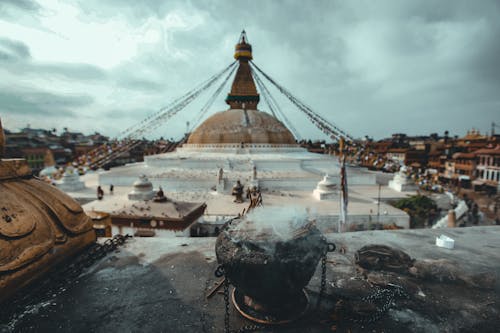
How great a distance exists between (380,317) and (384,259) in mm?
1180

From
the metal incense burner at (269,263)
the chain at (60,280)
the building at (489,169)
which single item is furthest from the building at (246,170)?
the building at (489,169)

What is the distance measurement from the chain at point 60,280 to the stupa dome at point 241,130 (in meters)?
15.5

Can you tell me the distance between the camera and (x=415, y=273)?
2.90 metres

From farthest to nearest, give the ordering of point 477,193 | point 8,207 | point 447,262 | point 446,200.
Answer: point 477,193 → point 446,200 → point 447,262 → point 8,207

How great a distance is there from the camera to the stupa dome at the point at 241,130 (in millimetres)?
18688

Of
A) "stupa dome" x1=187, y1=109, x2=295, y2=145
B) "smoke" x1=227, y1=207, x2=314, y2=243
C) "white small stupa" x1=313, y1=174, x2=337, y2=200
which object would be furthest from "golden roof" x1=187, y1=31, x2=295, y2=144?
"smoke" x1=227, y1=207, x2=314, y2=243

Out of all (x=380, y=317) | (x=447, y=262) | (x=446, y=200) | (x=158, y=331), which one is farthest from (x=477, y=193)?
(x=158, y=331)

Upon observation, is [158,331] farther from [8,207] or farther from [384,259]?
[384,259]

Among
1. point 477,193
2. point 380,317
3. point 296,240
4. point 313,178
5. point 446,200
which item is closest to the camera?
point 296,240

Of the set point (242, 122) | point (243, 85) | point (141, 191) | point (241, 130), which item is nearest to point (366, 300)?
point (141, 191)

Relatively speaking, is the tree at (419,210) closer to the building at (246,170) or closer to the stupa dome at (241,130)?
the building at (246,170)

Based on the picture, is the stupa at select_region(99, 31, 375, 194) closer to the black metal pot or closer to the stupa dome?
the stupa dome

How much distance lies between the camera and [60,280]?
2578 millimetres

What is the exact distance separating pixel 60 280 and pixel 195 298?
4.72 ft
